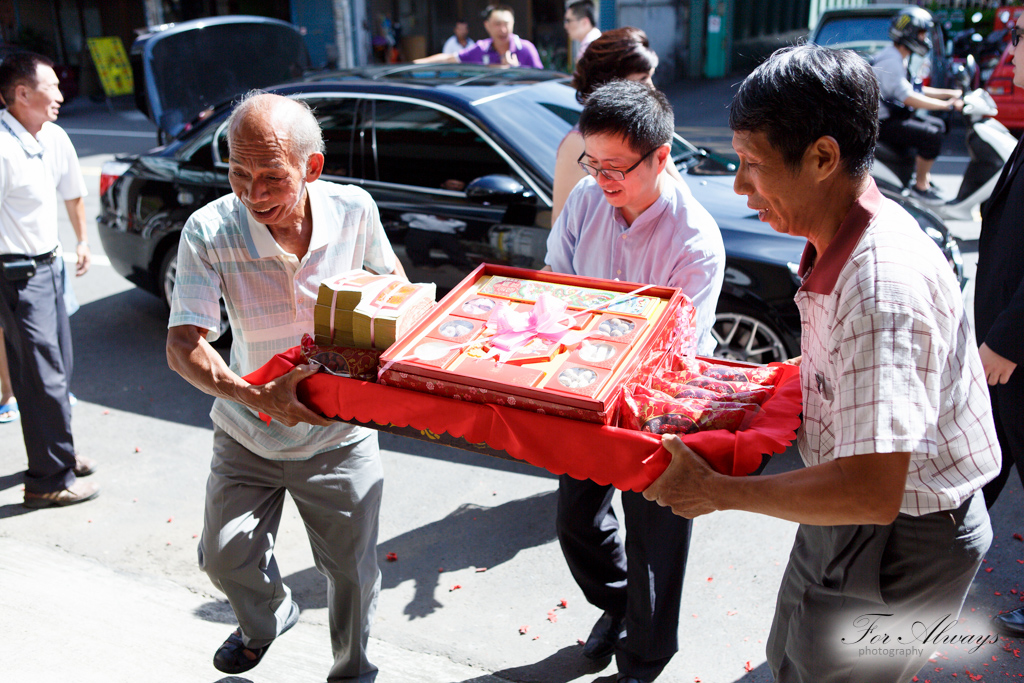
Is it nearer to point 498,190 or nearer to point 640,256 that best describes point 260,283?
point 640,256

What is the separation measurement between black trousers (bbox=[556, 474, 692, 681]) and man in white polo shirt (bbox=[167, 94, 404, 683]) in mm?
670

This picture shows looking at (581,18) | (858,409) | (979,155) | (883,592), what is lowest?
(979,155)

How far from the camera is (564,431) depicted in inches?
70.8

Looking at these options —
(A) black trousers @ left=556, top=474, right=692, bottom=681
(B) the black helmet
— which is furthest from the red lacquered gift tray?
(B) the black helmet

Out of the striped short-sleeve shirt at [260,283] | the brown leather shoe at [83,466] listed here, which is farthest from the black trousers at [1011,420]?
the brown leather shoe at [83,466]

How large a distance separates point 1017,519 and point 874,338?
282 cm

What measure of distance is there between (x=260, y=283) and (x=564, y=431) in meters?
1.14

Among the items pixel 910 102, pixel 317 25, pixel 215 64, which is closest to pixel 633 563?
pixel 215 64

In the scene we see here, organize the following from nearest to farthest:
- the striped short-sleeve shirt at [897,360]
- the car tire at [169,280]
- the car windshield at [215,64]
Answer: the striped short-sleeve shirt at [897,360], the car tire at [169,280], the car windshield at [215,64]

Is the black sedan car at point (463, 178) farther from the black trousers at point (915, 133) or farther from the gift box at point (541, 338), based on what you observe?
the black trousers at point (915, 133)

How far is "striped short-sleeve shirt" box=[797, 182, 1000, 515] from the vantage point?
1.41 meters

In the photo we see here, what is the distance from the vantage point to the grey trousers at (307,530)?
255 cm

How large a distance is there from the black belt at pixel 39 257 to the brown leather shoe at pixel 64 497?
3.58 feet

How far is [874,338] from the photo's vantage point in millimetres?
1421
